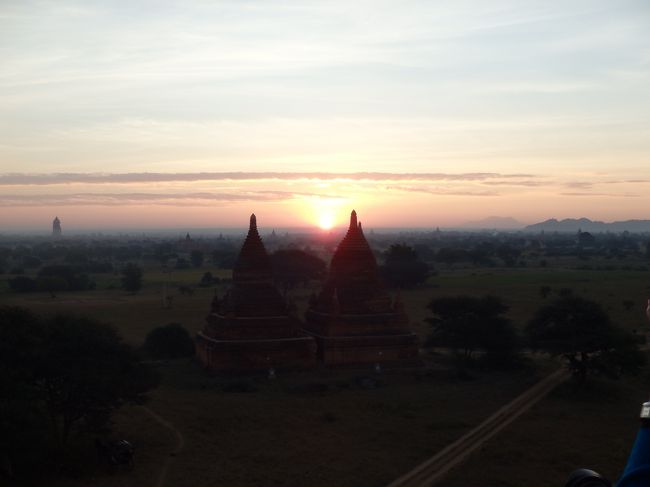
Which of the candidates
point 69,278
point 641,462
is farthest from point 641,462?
point 69,278

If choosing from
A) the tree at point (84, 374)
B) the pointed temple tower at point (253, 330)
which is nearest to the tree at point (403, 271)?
the pointed temple tower at point (253, 330)

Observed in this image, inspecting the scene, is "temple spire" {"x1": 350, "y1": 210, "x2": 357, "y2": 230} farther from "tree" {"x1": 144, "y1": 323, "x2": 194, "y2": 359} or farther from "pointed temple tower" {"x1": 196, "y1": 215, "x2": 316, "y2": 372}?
"tree" {"x1": 144, "y1": 323, "x2": 194, "y2": 359}

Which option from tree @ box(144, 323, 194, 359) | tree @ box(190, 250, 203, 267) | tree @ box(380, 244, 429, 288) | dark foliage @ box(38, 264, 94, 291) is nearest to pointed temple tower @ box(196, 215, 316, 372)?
tree @ box(144, 323, 194, 359)

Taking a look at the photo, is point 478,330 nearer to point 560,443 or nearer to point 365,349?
point 365,349

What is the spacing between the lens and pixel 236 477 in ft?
56.0

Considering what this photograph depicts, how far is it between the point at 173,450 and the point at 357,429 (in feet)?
18.3

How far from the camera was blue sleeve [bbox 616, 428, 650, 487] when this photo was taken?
2047mm

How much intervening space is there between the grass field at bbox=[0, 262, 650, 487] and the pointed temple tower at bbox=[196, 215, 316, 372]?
35.6 inches

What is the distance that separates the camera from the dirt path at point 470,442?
1733cm

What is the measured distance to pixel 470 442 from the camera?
20188 millimetres

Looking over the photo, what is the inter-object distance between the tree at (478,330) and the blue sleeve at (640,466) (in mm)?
29705

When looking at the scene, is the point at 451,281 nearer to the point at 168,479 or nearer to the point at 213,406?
the point at 213,406

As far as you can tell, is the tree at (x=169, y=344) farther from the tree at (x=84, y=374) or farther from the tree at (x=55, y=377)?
the tree at (x=84, y=374)

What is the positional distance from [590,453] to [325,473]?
7.55 m
